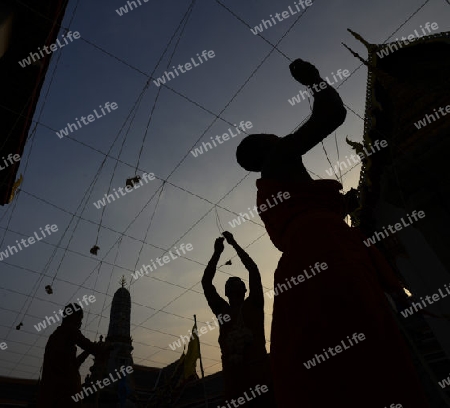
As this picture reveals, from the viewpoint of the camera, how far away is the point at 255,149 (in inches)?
72.3

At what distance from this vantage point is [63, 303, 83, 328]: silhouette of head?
4227 millimetres

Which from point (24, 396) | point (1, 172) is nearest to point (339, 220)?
point (1, 172)

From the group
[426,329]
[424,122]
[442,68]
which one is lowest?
[426,329]

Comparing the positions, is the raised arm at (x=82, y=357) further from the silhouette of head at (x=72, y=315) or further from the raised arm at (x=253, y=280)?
the raised arm at (x=253, y=280)

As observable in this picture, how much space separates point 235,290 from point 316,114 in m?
2.36

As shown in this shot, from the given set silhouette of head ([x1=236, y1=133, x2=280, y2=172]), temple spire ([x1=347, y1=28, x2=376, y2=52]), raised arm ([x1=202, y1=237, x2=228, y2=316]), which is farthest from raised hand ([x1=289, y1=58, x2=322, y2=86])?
temple spire ([x1=347, y1=28, x2=376, y2=52])

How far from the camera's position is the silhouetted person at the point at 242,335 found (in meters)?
2.44

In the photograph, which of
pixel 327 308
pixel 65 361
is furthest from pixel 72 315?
pixel 327 308

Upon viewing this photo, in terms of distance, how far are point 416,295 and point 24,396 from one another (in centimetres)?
2461

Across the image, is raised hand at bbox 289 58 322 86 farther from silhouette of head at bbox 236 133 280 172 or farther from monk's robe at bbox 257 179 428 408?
monk's robe at bbox 257 179 428 408

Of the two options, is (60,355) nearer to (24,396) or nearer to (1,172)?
(1,172)

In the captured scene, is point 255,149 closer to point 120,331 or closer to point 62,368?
point 62,368

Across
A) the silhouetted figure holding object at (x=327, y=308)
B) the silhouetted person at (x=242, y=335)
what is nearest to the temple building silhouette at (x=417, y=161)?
the silhouetted person at (x=242, y=335)

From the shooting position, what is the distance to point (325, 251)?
1122 mm
